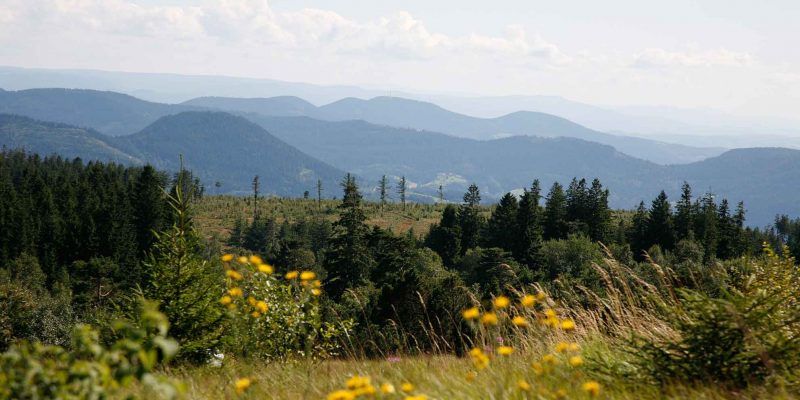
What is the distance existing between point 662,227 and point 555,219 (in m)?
13.7

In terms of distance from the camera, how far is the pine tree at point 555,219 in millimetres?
81938

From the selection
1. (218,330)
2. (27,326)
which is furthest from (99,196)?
(218,330)

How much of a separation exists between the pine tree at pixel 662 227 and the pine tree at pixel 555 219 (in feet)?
36.7

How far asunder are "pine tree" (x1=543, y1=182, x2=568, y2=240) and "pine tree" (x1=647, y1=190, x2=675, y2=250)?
1118 cm

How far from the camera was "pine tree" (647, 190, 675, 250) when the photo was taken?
77.1 metres

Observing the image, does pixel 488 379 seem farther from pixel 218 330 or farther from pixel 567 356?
pixel 218 330

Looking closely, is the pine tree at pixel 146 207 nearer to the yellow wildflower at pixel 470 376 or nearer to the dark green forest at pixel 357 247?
the dark green forest at pixel 357 247

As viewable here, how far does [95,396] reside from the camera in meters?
2.69

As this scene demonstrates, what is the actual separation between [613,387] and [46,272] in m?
85.4

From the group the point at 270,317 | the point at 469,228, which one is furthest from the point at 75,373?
the point at 469,228

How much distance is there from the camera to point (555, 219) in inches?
3253

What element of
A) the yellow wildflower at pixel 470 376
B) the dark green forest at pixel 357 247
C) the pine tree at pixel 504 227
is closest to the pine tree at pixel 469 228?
the dark green forest at pixel 357 247

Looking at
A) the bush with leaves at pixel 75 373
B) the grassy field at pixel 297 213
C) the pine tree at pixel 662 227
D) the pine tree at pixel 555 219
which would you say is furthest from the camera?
the grassy field at pixel 297 213

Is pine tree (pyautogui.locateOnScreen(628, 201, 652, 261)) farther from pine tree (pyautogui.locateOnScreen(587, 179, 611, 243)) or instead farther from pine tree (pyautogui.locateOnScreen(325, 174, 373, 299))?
pine tree (pyautogui.locateOnScreen(325, 174, 373, 299))
